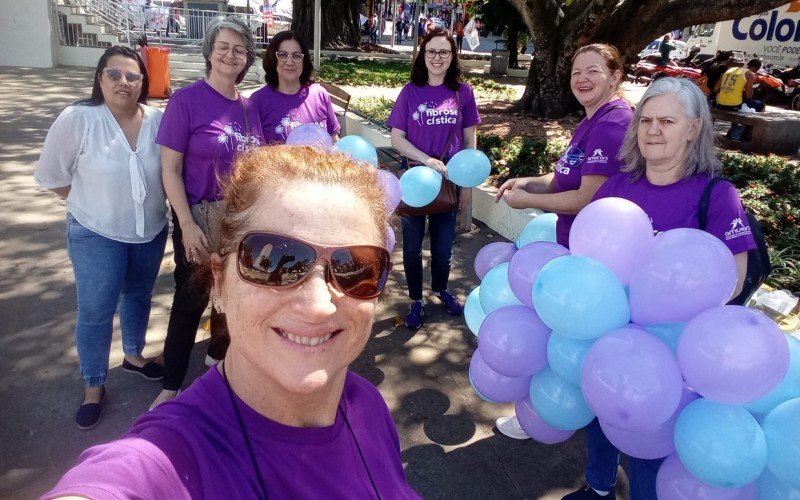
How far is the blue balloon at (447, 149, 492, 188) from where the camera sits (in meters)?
3.62

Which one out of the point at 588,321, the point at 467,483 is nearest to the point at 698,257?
the point at 588,321

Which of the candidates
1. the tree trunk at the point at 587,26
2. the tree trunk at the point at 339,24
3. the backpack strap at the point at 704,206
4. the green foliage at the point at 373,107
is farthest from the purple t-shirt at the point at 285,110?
the tree trunk at the point at 339,24

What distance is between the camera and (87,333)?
2977mm

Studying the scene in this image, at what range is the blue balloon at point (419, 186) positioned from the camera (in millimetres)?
3504

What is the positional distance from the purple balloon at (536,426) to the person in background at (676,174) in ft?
1.03

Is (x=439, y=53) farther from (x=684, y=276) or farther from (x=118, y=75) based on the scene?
(x=684, y=276)

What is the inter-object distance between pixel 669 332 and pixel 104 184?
8.81ft

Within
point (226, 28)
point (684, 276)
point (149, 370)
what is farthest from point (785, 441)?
point (149, 370)

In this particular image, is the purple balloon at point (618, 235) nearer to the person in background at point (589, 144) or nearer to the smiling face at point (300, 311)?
the person in background at point (589, 144)

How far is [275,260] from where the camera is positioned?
1.18m

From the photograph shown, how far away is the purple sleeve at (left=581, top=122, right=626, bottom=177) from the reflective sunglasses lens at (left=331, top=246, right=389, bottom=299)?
5.25ft

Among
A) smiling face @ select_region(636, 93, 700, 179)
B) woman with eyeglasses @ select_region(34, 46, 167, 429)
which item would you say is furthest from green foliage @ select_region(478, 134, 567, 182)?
woman with eyeglasses @ select_region(34, 46, 167, 429)

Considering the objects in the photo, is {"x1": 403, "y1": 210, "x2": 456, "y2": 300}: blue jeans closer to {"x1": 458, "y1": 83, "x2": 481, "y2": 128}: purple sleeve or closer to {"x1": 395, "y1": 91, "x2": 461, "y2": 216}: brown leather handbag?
{"x1": 395, "y1": 91, "x2": 461, "y2": 216}: brown leather handbag

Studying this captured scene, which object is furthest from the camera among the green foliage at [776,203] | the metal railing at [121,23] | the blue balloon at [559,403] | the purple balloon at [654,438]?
the metal railing at [121,23]
